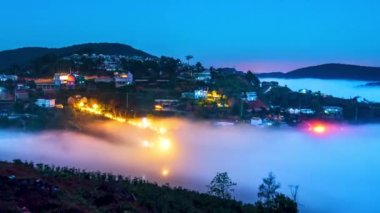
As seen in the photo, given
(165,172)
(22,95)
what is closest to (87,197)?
(165,172)

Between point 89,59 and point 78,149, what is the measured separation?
22.0 meters

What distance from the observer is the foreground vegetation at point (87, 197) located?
5648mm

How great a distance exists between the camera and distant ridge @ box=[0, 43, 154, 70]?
171ft

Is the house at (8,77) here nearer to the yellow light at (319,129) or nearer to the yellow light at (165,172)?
the yellow light at (165,172)

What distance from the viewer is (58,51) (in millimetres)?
58406

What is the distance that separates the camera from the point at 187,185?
1577 centimetres

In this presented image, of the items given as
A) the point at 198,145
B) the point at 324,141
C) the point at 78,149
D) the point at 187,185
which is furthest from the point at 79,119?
the point at 324,141

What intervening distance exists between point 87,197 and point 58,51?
5436cm

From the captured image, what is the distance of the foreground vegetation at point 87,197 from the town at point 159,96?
16282mm

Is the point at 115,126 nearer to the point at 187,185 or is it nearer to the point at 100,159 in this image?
the point at 100,159

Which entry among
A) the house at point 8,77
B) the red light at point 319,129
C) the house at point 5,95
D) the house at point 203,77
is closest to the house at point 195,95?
the house at point 203,77

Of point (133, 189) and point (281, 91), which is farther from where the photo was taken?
point (281, 91)

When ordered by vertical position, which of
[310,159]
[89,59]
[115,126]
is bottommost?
[310,159]

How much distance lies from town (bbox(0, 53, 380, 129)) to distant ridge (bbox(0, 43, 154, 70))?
11.9m
